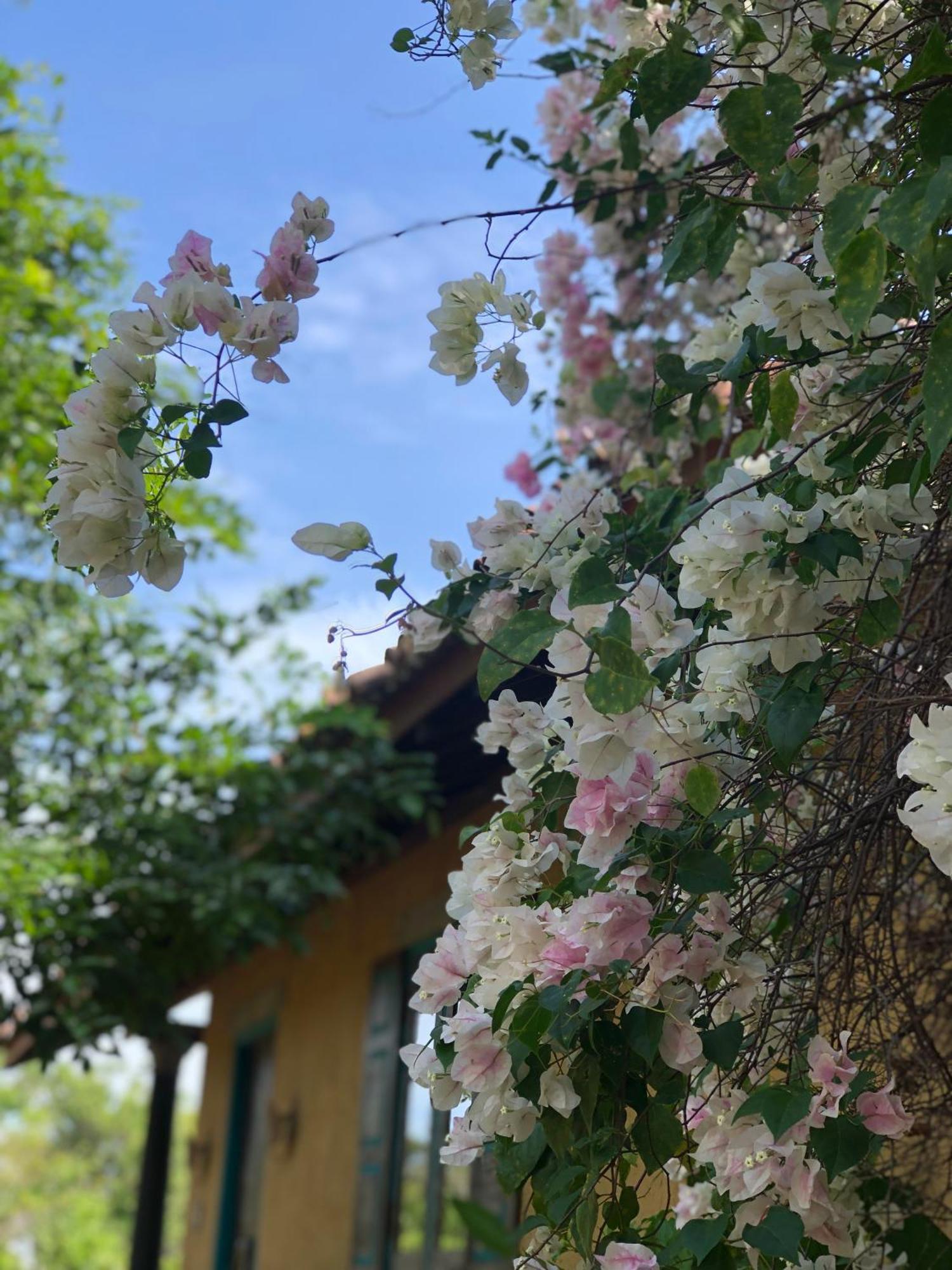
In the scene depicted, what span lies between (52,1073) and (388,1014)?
24.2 metres

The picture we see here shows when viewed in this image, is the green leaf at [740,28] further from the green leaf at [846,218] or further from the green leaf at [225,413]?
the green leaf at [225,413]

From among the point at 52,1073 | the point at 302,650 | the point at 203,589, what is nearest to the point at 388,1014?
the point at 302,650

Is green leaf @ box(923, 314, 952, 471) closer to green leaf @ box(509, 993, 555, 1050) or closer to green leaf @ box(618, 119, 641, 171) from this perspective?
green leaf @ box(509, 993, 555, 1050)

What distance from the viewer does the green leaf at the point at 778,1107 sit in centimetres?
129

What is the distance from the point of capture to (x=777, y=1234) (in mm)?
1291

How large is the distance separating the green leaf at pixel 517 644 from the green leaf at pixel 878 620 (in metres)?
0.30

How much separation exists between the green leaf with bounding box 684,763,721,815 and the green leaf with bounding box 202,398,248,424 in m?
0.56

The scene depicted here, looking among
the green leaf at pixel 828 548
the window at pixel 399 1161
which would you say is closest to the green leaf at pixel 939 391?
the green leaf at pixel 828 548

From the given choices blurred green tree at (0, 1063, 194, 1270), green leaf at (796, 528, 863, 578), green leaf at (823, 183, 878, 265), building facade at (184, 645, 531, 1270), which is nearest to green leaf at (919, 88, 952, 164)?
green leaf at (823, 183, 878, 265)

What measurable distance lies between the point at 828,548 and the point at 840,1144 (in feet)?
1.77

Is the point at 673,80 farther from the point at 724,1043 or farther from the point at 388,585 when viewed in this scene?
the point at 724,1043

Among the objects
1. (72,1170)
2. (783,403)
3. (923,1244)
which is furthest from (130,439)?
(72,1170)

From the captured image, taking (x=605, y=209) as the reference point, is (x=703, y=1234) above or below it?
below

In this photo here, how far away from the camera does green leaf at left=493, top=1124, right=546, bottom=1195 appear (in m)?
1.46
